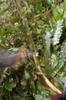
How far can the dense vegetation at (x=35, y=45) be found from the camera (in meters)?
2.94

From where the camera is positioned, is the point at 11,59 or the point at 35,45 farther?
the point at 35,45

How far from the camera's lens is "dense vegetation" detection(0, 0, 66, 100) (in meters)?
2.94

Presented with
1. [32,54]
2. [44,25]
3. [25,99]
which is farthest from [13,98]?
[44,25]

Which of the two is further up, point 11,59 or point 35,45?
point 35,45

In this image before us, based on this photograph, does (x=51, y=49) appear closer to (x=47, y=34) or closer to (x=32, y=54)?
(x=47, y=34)

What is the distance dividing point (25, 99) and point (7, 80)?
10.0 inches

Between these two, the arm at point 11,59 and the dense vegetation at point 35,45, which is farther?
the dense vegetation at point 35,45

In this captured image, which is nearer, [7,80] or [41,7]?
[7,80]

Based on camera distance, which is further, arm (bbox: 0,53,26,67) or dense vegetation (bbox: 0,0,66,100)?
dense vegetation (bbox: 0,0,66,100)

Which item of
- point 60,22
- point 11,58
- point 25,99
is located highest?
point 60,22

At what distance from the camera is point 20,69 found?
3018 millimetres

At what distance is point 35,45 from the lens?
4.32 m

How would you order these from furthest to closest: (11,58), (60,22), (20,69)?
(60,22) → (20,69) → (11,58)

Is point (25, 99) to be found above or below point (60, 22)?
below
